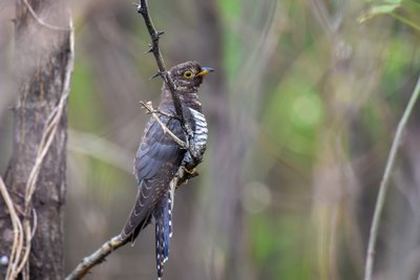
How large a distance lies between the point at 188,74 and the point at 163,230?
897mm

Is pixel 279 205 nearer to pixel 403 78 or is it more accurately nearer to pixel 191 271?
pixel 191 271

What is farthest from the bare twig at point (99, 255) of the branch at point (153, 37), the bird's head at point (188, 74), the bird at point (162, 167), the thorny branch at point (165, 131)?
the bird's head at point (188, 74)

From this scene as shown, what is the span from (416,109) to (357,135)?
0.66 m

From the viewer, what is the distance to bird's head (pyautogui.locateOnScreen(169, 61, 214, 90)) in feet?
14.4

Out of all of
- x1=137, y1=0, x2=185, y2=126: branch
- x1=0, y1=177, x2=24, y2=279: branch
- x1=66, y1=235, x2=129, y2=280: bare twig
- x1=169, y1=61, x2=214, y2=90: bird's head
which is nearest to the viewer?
x1=137, y1=0, x2=185, y2=126: branch

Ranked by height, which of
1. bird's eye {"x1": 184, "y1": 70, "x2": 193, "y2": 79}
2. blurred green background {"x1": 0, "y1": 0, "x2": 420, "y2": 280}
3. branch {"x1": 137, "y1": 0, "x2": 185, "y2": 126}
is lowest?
blurred green background {"x1": 0, "y1": 0, "x2": 420, "y2": 280}

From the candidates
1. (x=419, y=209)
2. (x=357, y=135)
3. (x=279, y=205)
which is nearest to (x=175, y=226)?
(x=279, y=205)

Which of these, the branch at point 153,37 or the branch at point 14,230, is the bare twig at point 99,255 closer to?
the branch at point 14,230

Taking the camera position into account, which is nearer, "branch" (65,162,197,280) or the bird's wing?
"branch" (65,162,197,280)

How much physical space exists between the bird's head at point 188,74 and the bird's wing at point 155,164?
13.2 inches

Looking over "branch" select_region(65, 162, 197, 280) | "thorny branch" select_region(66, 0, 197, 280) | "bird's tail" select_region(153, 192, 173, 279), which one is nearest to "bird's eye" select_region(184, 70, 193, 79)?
"thorny branch" select_region(66, 0, 197, 280)

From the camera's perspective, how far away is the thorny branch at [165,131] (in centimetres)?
287

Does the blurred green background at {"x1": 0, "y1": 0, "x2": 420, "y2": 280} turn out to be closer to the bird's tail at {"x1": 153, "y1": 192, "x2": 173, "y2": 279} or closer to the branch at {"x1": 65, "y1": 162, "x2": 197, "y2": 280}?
the bird's tail at {"x1": 153, "y1": 192, "x2": 173, "y2": 279}

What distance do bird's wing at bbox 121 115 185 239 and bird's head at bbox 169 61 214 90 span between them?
0.33 m
